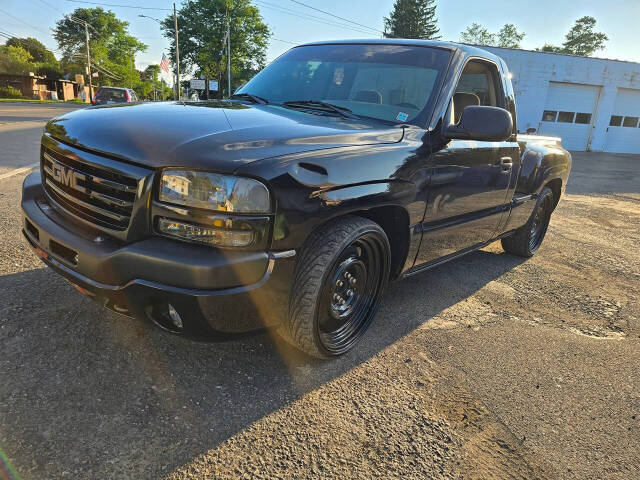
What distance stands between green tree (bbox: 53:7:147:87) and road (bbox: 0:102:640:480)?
85.5 m

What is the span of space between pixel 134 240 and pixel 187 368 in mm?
795

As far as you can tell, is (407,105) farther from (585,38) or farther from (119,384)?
(585,38)

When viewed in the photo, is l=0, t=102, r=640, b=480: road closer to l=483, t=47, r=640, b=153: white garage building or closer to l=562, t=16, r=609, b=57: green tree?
l=483, t=47, r=640, b=153: white garage building

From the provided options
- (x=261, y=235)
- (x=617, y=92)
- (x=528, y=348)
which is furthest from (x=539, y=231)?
(x=617, y=92)

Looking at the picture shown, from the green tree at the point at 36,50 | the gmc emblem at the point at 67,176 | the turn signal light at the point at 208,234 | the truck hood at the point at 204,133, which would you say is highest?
the green tree at the point at 36,50

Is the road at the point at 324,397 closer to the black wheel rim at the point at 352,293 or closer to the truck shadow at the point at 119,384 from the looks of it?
the truck shadow at the point at 119,384

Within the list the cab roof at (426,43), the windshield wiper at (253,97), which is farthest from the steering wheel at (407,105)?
the windshield wiper at (253,97)

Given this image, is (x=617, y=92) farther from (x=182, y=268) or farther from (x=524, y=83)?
(x=182, y=268)

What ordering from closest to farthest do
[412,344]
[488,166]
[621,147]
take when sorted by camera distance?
1. [412,344]
2. [488,166]
3. [621,147]

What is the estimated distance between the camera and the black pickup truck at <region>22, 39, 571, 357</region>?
1.87 metres

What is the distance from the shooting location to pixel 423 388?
241 cm

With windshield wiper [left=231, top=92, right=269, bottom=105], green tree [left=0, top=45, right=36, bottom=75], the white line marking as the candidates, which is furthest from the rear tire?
green tree [left=0, top=45, right=36, bottom=75]

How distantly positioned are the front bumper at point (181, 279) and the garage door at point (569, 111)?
25096mm

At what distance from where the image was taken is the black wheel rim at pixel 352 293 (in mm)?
2424
